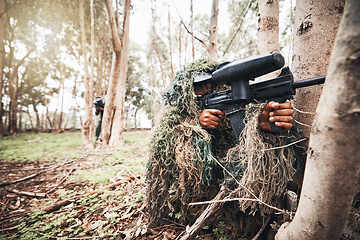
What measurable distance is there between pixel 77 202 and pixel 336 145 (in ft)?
9.44

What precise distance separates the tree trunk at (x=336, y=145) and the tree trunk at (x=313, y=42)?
76 cm

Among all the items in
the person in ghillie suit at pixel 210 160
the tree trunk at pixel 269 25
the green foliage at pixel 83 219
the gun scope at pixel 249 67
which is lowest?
the green foliage at pixel 83 219

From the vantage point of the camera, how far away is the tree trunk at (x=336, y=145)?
438mm

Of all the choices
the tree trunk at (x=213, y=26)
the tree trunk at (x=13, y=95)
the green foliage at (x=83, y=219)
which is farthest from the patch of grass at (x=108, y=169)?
the tree trunk at (x=13, y=95)

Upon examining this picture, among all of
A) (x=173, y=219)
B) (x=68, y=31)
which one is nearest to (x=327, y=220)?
(x=173, y=219)

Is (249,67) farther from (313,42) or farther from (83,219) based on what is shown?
(83,219)

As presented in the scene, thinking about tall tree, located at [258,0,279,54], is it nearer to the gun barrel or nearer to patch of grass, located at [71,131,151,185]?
the gun barrel

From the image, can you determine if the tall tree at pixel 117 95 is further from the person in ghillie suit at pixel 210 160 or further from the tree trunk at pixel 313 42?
the tree trunk at pixel 313 42

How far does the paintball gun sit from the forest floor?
88cm

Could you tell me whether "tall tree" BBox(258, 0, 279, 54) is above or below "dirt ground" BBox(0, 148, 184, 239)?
above

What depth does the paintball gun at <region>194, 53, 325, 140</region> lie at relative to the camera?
0.96 metres

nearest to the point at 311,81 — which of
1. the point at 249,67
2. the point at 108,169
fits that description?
the point at 249,67

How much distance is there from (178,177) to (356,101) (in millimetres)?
1254

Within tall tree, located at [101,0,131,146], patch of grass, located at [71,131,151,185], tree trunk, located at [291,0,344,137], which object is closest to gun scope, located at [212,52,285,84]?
tree trunk, located at [291,0,344,137]
